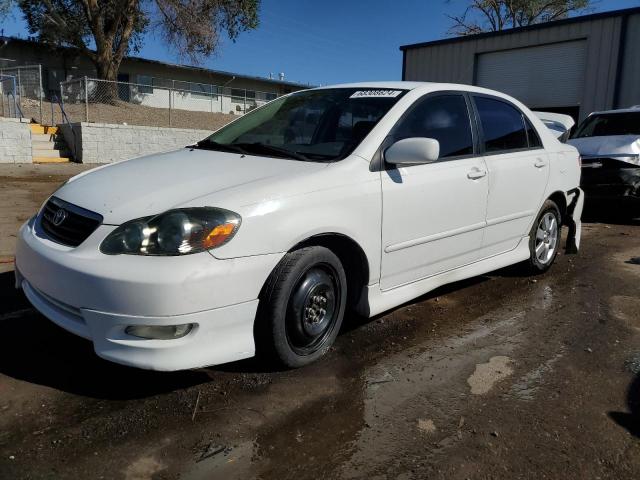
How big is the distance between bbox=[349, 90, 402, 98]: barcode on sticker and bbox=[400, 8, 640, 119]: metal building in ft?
52.3

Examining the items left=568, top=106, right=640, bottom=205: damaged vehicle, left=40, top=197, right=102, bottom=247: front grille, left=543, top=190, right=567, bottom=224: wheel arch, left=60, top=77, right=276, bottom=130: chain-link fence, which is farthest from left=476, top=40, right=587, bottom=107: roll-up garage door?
left=40, top=197, right=102, bottom=247: front grille

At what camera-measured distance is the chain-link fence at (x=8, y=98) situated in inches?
625

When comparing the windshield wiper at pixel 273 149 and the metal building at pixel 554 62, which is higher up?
the metal building at pixel 554 62

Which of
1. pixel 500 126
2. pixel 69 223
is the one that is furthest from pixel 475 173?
pixel 69 223

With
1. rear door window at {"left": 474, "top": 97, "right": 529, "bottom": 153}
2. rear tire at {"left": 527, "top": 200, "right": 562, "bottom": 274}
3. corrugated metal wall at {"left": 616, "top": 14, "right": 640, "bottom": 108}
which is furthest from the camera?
corrugated metal wall at {"left": 616, "top": 14, "right": 640, "bottom": 108}

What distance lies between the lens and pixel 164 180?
3.02 m

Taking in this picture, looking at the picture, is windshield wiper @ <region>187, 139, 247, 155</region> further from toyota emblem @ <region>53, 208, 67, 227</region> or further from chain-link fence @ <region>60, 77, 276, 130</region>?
chain-link fence @ <region>60, 77, 276, 130</region>

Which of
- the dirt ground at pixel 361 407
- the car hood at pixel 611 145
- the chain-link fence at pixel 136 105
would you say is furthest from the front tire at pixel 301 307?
the chain-link fence at pixel 136 105

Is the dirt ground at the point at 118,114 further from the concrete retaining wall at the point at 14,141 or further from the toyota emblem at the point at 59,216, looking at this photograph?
the toyota emblem at the point at 59,216

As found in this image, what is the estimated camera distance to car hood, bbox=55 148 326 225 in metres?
2.76

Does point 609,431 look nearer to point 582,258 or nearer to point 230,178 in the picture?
point 230,178

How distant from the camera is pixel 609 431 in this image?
102 inches

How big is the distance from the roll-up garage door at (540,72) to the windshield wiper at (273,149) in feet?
57.0

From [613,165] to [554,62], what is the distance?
12154mm
